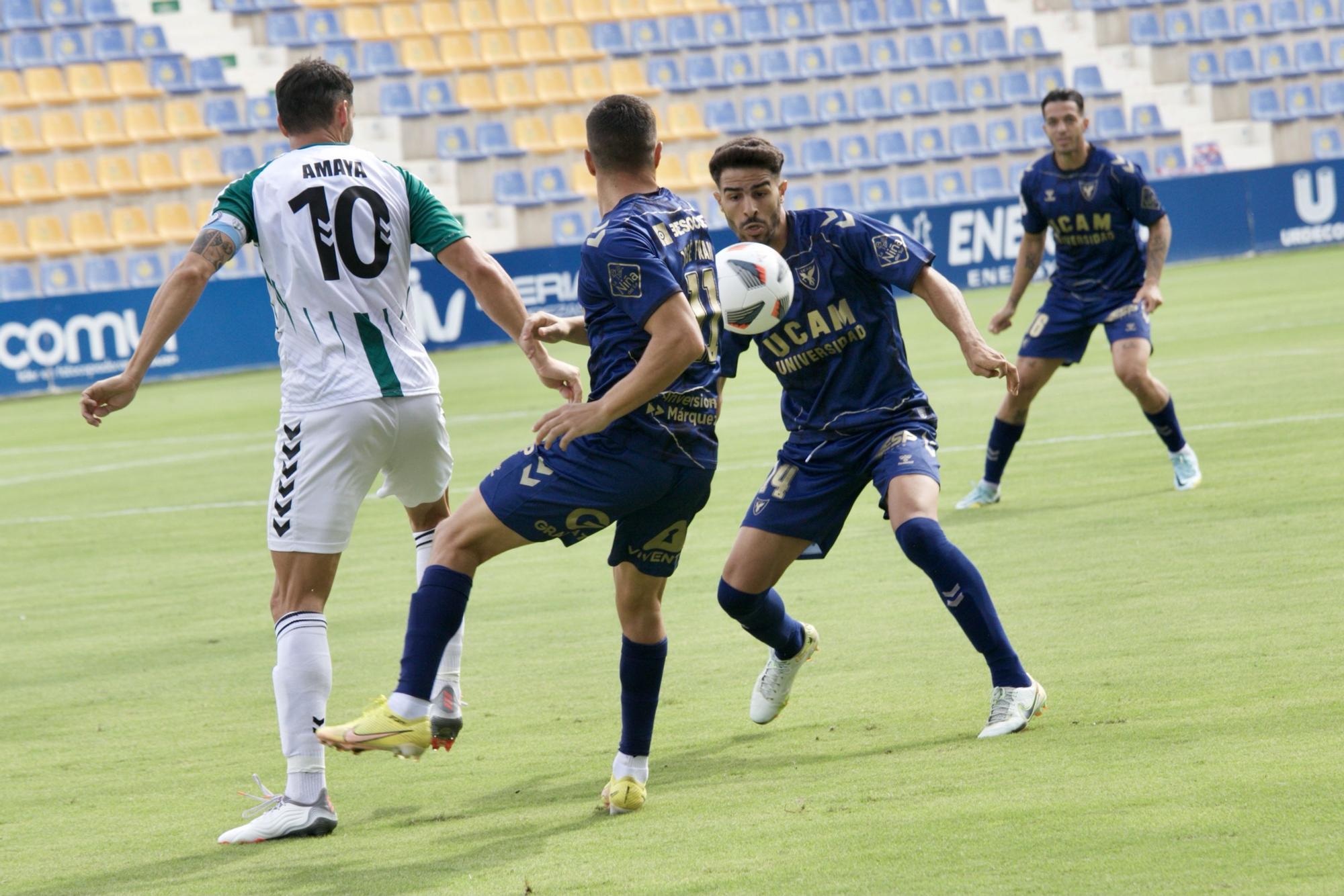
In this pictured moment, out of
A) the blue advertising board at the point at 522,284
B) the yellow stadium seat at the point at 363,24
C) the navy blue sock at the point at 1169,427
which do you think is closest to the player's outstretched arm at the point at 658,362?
the navy blue sock at the point at 1169,427

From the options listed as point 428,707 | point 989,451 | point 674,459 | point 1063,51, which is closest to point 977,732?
point 674,459

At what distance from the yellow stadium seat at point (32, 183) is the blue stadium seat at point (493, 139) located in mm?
7395

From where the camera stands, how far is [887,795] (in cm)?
431

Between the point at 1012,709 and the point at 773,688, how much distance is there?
874 mm

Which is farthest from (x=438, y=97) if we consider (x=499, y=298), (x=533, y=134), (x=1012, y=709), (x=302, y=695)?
(x=1012, y=709)

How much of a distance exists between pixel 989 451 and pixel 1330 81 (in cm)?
2765

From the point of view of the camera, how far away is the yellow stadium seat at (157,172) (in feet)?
90.3

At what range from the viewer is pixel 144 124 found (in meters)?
28.3

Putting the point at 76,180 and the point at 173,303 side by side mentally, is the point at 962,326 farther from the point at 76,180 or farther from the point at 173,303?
the point at 76,180

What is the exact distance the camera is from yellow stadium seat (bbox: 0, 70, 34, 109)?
27.8 m

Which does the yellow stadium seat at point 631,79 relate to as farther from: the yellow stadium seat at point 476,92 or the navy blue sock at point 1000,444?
the navy blue sock at point 1000,444

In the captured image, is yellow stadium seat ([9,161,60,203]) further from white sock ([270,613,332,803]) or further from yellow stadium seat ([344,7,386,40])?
white sock ([270,613,332,803])

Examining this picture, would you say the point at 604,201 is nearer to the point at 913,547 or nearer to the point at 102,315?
the point at 913,547

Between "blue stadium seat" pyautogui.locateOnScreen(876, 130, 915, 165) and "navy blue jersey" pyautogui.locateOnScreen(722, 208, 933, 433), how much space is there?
85.1 feet
